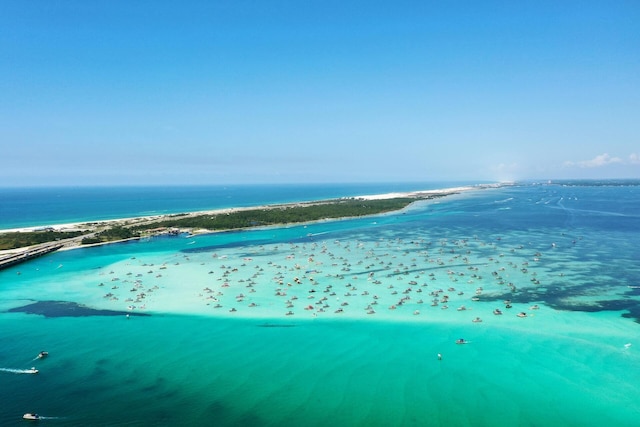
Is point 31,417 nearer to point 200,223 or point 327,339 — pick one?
point 327,339

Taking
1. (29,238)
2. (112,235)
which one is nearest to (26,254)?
(29,238)

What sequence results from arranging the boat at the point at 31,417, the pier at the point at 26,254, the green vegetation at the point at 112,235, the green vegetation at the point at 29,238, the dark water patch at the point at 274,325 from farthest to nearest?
the green vegetation at the point at 112,235 < the green vegetation at the point at 29,238 < the pier at the point at 26,254 < the dark water patch at the point at 274,325 < the boat at the point at 31,417

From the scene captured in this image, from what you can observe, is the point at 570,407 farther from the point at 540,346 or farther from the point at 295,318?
the point at 295,318

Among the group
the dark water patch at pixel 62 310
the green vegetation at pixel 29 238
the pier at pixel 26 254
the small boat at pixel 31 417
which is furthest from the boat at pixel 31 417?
the green vegetation at pixel 29 238

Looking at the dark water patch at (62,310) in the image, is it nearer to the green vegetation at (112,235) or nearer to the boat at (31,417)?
the boat at (31,417)

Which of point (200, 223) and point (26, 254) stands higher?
point (200, 223)

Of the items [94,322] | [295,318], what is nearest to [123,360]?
[94,322]
